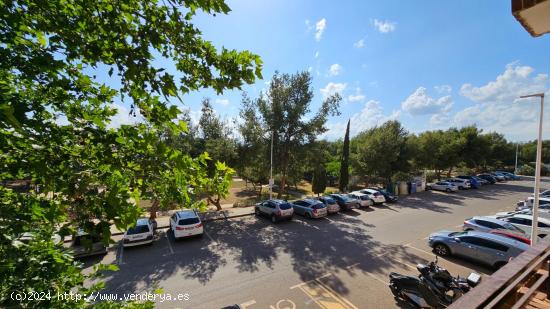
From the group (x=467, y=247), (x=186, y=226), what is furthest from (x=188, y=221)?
(x=467, y=247)

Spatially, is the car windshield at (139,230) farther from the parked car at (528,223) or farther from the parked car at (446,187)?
the parked car at (446,187)

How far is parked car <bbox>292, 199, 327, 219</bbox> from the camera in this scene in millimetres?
17859

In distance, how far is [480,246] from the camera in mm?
10727

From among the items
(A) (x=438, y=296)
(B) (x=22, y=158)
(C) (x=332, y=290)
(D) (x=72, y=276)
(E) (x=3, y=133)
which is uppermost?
(E) (x=3, y=133)

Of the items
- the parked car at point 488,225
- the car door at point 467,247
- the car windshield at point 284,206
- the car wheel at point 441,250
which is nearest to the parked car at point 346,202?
the car windshield at point 284,206

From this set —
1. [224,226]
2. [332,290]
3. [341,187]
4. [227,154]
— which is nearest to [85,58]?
[332,290]

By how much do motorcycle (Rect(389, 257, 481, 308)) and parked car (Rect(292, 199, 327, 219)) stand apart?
9.74 meters

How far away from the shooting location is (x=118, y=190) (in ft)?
6.55

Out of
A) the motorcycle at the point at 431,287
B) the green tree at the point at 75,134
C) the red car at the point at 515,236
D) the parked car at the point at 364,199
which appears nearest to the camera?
the green tree at the point at 75,134

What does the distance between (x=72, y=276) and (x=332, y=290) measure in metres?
8.39

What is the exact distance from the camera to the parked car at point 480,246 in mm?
10102

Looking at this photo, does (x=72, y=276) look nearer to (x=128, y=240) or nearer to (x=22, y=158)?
(x=22, y=158)

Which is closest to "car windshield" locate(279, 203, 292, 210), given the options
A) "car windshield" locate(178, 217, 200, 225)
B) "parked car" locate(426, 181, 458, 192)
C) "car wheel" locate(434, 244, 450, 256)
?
"car windshield" locate(178, 217, 200, 225)

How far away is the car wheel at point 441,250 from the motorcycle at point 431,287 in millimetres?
4531
